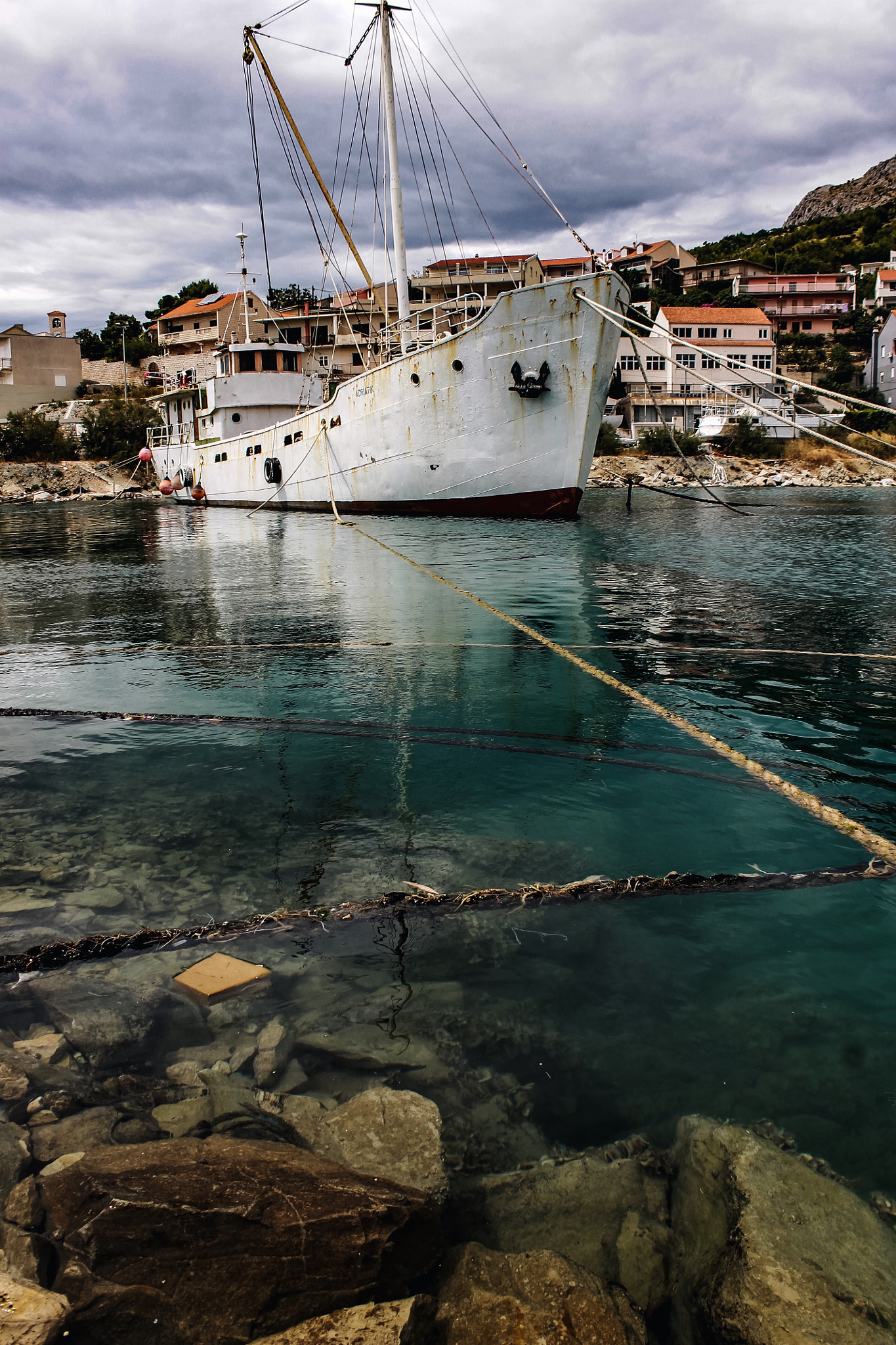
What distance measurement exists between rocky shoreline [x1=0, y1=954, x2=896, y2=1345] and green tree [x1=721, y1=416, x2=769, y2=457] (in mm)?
61534

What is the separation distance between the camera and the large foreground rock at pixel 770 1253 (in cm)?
153

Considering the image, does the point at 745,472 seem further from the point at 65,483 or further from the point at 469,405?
the point at 65,483

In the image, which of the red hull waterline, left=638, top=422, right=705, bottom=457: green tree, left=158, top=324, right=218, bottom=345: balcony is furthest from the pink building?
the red hull waterline

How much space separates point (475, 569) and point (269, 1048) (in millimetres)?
11126

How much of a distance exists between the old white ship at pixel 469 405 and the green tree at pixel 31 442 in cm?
3838

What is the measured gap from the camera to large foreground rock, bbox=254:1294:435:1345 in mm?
1502

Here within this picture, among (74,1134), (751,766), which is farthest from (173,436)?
(74,1134)

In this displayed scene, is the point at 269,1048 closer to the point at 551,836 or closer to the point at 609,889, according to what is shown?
the point at 609,889

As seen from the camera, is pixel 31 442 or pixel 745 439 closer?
pixel 31 442

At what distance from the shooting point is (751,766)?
4211 mm

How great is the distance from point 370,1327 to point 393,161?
1068 inches

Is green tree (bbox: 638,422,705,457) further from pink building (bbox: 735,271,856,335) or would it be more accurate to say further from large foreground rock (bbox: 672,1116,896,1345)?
large foreground rock (bbox: 672,1116,896,1345)

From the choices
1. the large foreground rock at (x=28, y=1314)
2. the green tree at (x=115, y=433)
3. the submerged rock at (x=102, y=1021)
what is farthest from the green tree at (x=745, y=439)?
the large foreground rock at (x=28, y=1314)

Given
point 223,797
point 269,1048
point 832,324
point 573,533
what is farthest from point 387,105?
point 832,324
